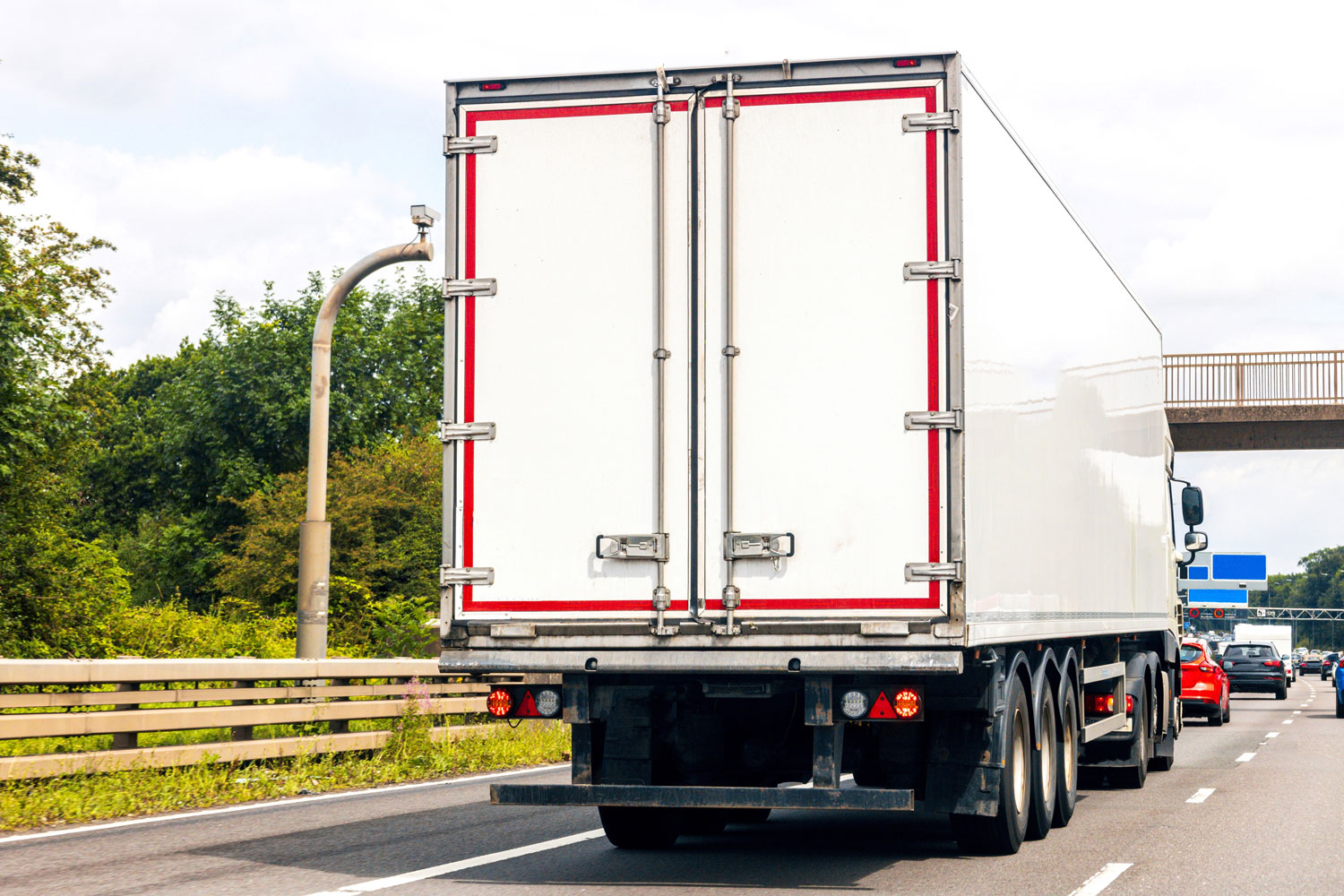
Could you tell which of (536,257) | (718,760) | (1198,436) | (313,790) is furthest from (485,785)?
(1198,436)

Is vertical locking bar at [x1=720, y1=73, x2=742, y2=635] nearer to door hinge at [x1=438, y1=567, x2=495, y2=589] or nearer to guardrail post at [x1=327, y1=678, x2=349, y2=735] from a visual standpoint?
door hinge at [x1=438, y1=567, x2=495, y2=589]

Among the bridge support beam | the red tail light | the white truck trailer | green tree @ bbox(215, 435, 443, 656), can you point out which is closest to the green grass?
the white truck trailer

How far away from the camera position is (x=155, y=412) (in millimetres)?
68438

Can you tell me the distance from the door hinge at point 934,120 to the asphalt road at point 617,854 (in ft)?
13.0

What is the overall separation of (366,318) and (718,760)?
54128 mm

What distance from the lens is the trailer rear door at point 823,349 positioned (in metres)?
8.75

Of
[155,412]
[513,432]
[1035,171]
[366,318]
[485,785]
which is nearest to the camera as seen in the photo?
[513,432]

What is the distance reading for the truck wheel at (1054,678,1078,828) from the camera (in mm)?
11672


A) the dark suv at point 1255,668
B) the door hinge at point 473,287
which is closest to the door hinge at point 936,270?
the door hinge at point 473,287

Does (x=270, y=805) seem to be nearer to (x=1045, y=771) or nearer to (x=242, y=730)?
(x=242, y=730)

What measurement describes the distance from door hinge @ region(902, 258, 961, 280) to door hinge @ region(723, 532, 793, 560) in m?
1.49

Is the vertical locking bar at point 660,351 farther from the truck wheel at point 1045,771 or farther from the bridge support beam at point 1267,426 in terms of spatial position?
the bridge support beam at point 1267,426

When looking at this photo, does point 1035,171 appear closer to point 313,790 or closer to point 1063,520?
point 1063,520

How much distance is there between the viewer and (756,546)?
881 cm
